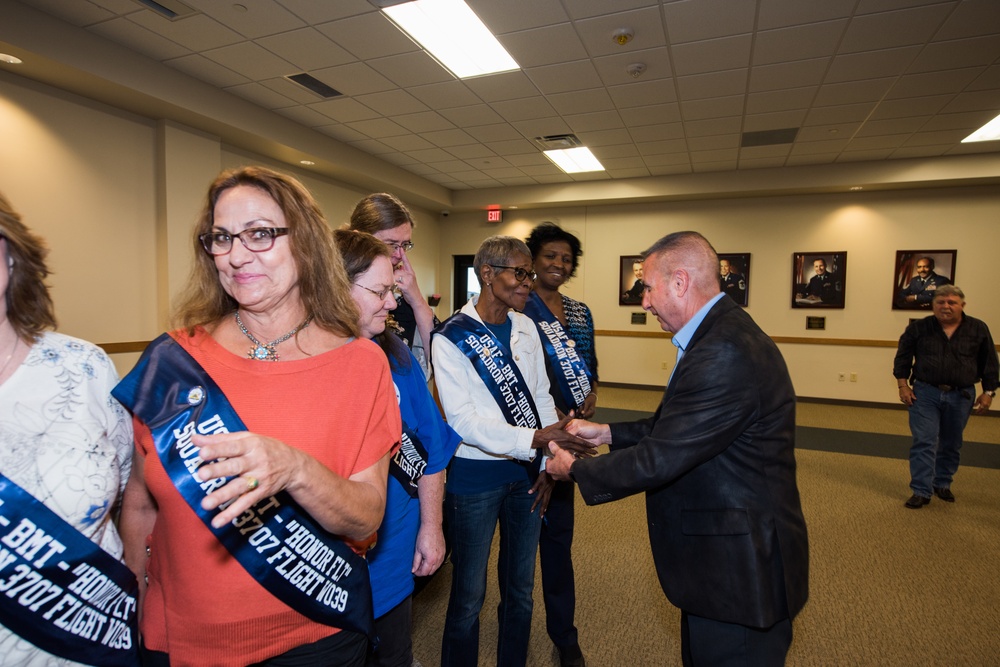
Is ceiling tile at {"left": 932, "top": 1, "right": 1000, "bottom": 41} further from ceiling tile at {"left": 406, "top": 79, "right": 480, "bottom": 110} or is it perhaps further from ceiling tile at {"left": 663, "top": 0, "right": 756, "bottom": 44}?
ceiling tile at {"left": 406, "top": 79, "right": 480, "bottom": 110}

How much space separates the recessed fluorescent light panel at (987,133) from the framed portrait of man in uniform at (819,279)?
196 centimetres

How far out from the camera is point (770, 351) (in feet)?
4.58

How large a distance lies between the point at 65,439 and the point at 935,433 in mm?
4978

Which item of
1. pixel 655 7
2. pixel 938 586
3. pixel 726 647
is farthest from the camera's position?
pixel 655 7

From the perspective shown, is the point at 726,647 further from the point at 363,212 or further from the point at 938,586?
the point at 938,586

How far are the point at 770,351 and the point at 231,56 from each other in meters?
4.49

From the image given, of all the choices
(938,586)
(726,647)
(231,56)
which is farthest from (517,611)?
(231,56)

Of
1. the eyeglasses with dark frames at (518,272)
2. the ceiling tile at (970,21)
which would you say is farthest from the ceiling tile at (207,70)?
the ceiling tile at (970,21)

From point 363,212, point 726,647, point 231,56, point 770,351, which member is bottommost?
point 726,647

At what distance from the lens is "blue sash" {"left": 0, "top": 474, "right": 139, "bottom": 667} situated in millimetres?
811

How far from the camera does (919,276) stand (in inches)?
275

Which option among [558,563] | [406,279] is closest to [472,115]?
[406,279]

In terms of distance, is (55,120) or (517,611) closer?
(517,611)

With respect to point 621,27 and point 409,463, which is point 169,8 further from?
point 409,463
